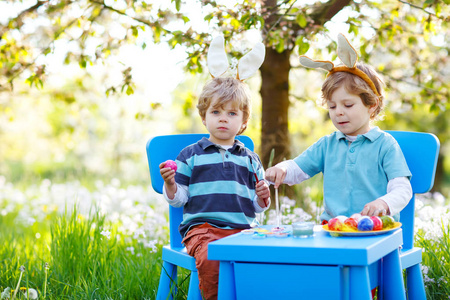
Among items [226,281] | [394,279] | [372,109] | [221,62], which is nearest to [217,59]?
[221,62]

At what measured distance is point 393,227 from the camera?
6.63ft

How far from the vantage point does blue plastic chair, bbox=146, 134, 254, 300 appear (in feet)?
8.16

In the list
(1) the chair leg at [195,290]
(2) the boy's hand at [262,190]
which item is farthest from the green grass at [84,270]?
(2) the boy's hand at [262,190]

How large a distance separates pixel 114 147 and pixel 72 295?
14.9m

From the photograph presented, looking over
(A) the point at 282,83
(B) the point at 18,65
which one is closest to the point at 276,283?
(A) the point at 282,83

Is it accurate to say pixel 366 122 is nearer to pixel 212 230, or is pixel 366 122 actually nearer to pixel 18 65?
pixel 212 230

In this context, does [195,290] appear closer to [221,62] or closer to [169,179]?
[169,179]

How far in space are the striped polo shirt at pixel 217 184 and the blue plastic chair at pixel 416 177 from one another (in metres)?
0.73

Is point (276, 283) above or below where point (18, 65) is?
below

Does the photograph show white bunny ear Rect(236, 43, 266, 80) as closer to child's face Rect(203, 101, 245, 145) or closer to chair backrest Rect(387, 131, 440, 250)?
child's face Rect(203, 101, 245, 145)

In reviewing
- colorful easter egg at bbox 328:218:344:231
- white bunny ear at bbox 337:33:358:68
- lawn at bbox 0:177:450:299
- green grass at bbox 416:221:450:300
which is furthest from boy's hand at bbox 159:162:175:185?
green grass at bbox 416:221:450:300

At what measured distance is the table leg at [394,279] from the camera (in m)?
2.06

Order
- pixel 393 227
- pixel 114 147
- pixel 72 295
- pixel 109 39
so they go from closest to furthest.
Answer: pixel 393 227 → pixel 72 295 → pixel 109 39 → pixel 114 147

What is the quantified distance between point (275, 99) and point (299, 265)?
2.52 meters
